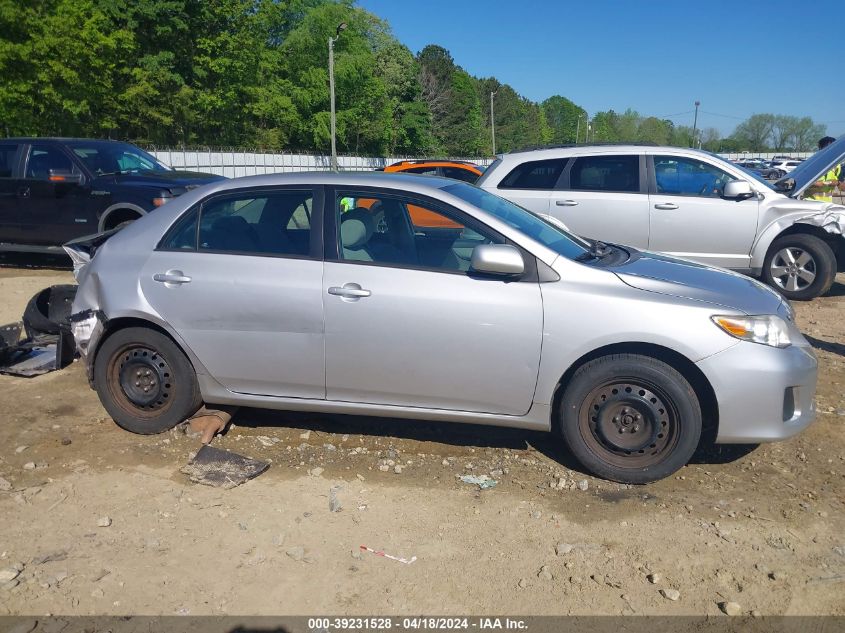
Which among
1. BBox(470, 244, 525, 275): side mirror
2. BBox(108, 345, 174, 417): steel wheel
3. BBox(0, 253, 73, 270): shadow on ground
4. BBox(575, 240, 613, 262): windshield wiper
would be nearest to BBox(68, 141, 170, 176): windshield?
BBox(0, 253, 73, 270): shadow on ground

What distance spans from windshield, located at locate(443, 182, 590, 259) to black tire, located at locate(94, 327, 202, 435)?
6.95 ft

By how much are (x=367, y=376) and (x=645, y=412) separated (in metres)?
1.63

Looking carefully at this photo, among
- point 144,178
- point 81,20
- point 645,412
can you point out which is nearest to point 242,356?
point 645,412

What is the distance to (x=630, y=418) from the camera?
403cm

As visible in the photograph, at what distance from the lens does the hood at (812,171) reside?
9016 millimetres

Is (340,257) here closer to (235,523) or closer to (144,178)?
(235,523)

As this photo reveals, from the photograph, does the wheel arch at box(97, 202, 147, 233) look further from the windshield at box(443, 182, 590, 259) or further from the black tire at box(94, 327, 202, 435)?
the windshield at box(443, 182, 590, 259)

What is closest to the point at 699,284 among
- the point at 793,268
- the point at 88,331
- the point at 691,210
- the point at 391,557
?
the point at 391,557

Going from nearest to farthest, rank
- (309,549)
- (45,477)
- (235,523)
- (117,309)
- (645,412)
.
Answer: (309,549) → (235,523) → (645,412) → (45,477) → (117,309)

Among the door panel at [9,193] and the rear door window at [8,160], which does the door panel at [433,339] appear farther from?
the rear door window at [8,160]

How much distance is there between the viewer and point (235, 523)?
148 inches

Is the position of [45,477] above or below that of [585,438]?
below

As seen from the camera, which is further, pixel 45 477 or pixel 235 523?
pixel 45 477

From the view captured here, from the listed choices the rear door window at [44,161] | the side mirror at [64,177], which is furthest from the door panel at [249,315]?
the rear door window at [44,161]
